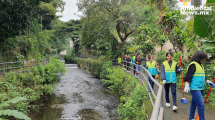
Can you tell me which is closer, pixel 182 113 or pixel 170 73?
pixel 182 113

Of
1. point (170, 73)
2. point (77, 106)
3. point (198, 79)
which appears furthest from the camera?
point (77, 106)

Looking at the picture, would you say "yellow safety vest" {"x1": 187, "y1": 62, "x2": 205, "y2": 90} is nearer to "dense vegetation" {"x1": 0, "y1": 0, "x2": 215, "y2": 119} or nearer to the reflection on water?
"dense vegetation" {"x1": 0, "y1": 0, "x2": 215, "y2": 119}

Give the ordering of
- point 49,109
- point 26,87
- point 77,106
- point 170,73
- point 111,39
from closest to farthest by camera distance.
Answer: point 170,73 → point 49,109 → point 77,106 → point 26,87 → point 111,39

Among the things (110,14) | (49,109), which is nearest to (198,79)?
(49,109)

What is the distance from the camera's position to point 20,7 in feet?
30.0

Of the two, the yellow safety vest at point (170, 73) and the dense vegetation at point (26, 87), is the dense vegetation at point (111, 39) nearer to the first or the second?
the dense vegetation at point (26, 87)

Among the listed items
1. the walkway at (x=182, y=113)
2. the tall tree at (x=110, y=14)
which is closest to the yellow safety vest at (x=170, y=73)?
the walkway at (x=182, y=113)

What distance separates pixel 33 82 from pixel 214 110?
9.79 metres

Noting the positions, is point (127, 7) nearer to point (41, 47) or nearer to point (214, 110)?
point (41, 47)

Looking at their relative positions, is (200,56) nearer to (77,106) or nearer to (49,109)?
(77,106)

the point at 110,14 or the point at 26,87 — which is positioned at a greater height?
the point at 110,14

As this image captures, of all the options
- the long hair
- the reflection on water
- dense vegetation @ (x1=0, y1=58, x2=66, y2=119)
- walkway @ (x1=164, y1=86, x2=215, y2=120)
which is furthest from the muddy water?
the long hair

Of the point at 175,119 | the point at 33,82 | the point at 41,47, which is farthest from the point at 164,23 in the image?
the point at 41,47

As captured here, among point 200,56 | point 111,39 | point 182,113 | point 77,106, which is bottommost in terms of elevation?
point 77,106
